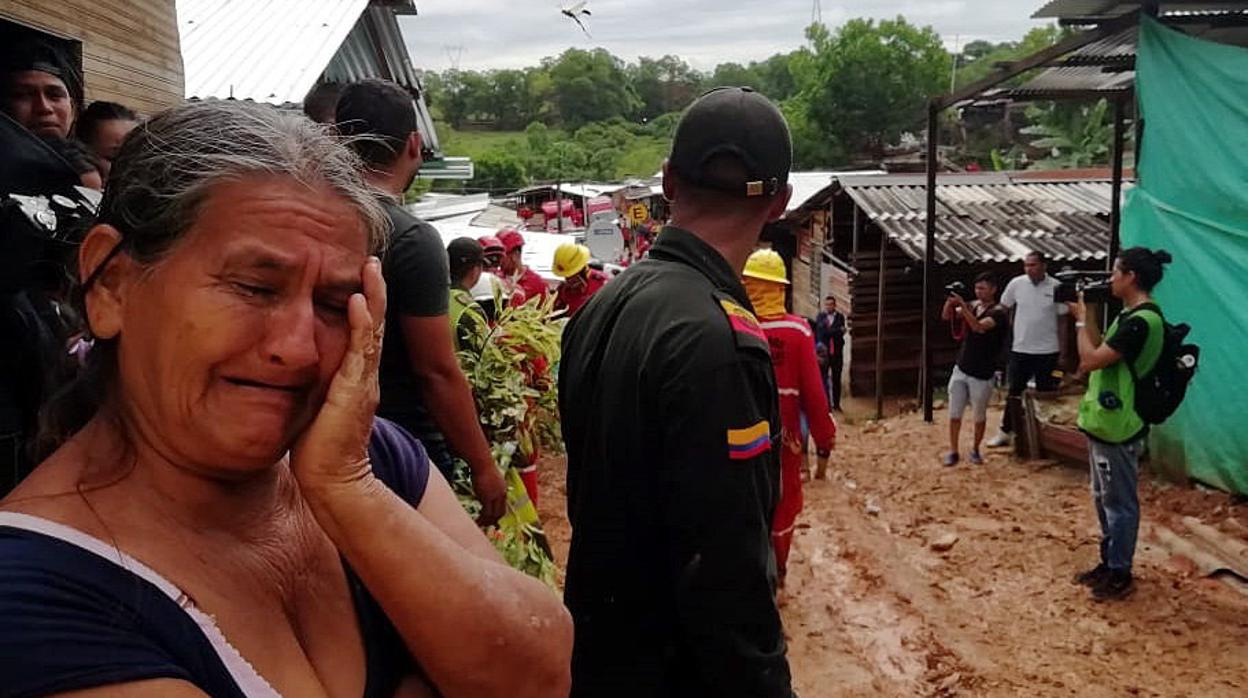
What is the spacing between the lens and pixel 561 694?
4.26 feet

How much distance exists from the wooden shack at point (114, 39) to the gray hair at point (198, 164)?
2.28 meters

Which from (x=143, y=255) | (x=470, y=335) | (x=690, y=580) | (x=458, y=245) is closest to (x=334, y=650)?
(x=143, y=255)

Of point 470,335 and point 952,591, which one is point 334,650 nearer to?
point 470,335

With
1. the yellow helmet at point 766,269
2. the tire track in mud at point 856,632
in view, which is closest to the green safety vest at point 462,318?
the yellow helmet at point 766,269

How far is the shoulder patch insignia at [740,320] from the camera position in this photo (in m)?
2.05

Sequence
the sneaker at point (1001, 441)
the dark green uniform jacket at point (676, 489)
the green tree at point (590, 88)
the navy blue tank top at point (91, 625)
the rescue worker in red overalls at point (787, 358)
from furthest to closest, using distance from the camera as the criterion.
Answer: the green tree at point (590, 88) → the sneaker at point (1001, 441) → the rescue worker in red overalls at point (787, 358) → the dark green uniform jacket at point (676, 489) → the navy blue tank top at point (91, 625)

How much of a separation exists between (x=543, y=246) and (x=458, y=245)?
1189cm

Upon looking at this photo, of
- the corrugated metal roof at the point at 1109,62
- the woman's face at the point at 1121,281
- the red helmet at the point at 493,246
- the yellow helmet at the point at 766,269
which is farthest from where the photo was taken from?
the red helmet at the point at 493,246

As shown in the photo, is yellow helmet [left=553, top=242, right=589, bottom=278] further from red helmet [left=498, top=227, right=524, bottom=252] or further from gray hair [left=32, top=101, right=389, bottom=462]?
gray hair [left=32, top=101, right=389, bottom=462]

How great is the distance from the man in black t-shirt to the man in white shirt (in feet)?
25.7

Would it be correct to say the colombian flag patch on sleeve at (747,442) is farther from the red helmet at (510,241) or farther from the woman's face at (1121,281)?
the red helmet at (510,241)

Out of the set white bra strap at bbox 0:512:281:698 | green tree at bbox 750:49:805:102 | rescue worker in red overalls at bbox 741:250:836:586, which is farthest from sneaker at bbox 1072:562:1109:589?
green tree at bbox 750:49:805:102

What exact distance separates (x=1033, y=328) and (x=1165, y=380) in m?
4.24

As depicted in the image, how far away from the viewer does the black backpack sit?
17.5 ft
